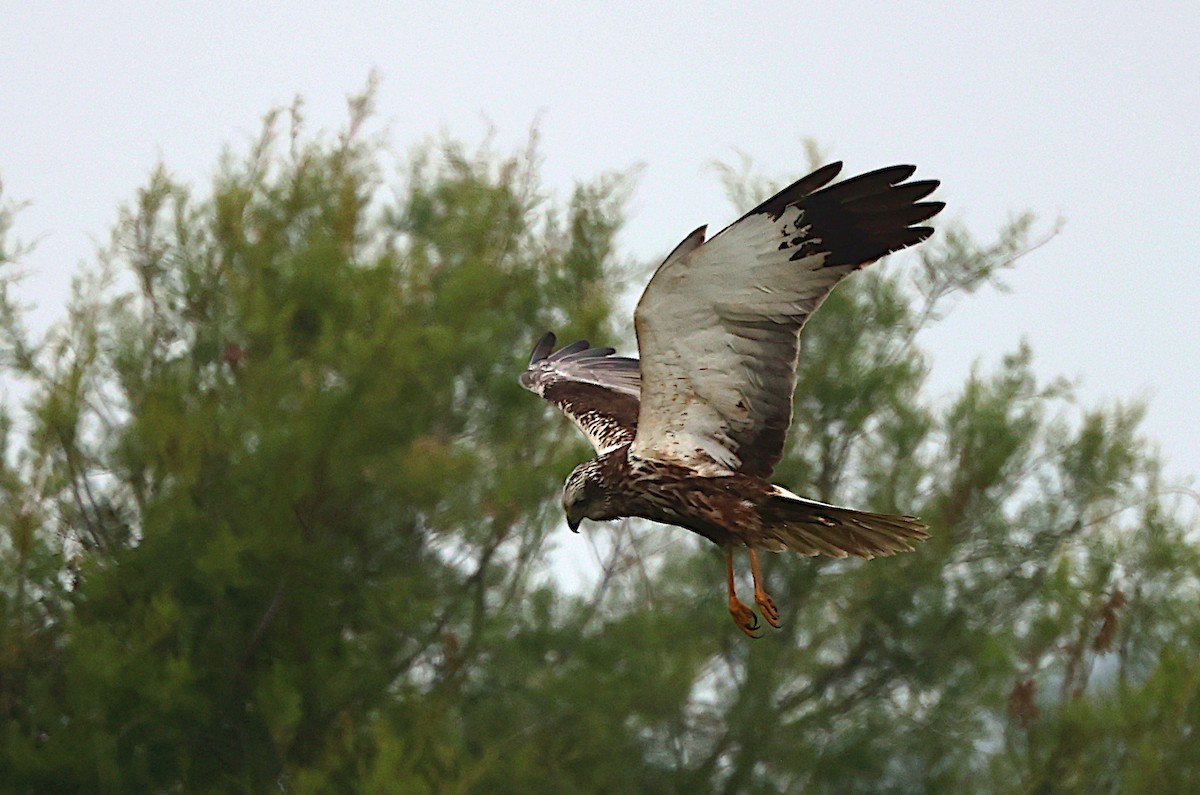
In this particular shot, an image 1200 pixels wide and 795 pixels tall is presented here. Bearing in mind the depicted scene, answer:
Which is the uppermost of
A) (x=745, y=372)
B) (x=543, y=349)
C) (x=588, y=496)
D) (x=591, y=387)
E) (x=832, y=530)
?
(x=543, y=349)

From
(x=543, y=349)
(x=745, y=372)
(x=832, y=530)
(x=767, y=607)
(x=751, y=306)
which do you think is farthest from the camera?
(x=543, y=349)

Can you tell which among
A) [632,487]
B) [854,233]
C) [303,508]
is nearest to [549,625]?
[303,508]

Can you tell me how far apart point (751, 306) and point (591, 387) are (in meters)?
1.98

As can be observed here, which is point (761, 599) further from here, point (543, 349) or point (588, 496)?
point (543, 349)

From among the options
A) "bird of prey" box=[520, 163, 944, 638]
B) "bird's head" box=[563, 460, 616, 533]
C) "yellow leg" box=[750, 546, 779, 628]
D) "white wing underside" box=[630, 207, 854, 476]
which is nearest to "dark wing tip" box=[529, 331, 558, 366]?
"bird of prey" box=[520, 163, 944, 638]

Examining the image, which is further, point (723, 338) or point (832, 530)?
point (832, 530)

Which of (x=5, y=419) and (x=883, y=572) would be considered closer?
(x=5, y=419)

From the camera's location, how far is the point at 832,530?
18.4ft

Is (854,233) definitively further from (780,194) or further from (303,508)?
(303,508)

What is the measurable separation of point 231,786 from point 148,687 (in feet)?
3.36

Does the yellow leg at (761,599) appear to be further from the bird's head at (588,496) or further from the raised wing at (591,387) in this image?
the raised wing at (591,387)

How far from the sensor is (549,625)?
12.4 m

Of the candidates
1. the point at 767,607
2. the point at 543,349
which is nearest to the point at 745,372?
the point at 767,607

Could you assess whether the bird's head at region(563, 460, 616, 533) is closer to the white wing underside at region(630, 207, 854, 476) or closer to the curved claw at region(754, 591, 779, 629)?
the white wing underside at region(630, 207, 854, 476)
